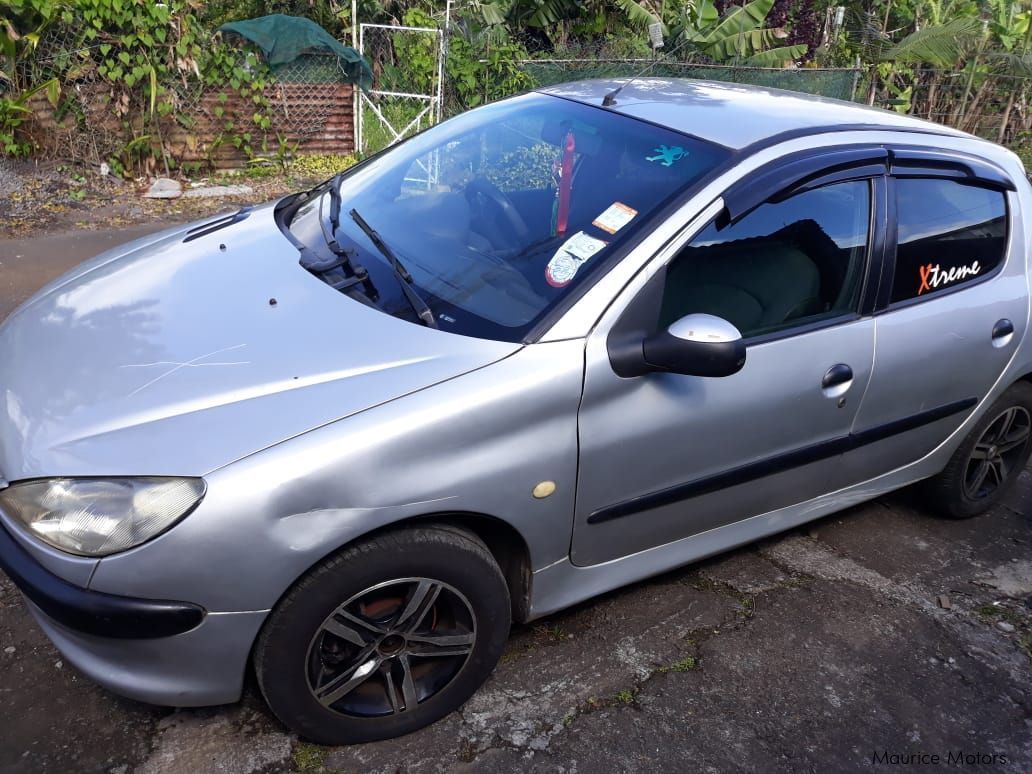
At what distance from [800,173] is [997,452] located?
1.84 metres

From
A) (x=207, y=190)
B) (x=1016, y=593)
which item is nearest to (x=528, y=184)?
(x=1016, y=593)

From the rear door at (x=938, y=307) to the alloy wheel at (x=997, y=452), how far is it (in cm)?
33

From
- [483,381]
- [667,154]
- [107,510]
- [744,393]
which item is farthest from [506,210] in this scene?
[107,510]

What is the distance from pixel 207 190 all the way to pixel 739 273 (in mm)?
6672

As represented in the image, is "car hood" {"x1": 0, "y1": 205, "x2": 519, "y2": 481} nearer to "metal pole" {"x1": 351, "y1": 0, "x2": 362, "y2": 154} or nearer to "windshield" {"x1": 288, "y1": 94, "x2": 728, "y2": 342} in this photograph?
"windshield" {"x1": 288, "y1": 94, "x2": 728, "y2": 342}

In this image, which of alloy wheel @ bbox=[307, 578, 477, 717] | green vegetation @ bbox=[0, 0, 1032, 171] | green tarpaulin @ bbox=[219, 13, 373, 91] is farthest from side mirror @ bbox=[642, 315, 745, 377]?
green tarpaulin @ bbox=[219, 13, 373, 91]

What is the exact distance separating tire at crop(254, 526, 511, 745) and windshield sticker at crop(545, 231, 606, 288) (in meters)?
0.78

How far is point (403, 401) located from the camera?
2225mm

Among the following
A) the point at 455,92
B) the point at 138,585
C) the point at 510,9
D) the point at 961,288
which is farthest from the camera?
the point at 510,9

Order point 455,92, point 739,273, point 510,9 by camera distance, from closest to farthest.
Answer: point 739,273
point 455,92
point 510,9

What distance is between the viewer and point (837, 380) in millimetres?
2922

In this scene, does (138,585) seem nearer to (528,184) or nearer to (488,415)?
(488,415)

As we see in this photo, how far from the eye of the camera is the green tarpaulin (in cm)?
840

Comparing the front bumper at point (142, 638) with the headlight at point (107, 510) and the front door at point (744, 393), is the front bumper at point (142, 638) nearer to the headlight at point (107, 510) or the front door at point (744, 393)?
the headlight at point (107, 510)
